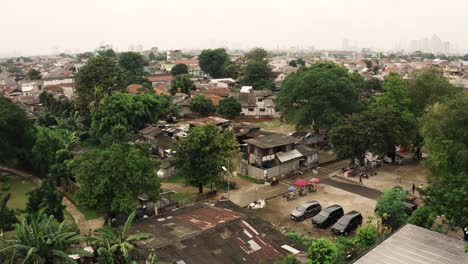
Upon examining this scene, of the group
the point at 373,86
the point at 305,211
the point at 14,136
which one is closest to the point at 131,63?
the point at 373,86

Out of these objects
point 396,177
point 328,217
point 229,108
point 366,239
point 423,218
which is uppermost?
point 229,108

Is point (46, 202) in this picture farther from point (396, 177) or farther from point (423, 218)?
point (396, 177)

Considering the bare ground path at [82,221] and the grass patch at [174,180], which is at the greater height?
the grass patch at [174,180]

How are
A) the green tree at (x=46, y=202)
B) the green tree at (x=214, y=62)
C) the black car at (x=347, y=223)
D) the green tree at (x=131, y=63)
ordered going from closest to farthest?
the green tree at (x=46, y=202)
the black car at (x=347, y=223)
the green tree at (x=131, y=63)
the green tree at (x=214, y=62)

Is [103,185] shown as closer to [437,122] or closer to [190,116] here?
[437,122]

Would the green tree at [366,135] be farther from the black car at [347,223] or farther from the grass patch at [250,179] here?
the black car at [347,223]

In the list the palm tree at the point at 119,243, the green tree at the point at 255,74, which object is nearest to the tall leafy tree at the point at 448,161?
the palm tree at the point at 119,243
